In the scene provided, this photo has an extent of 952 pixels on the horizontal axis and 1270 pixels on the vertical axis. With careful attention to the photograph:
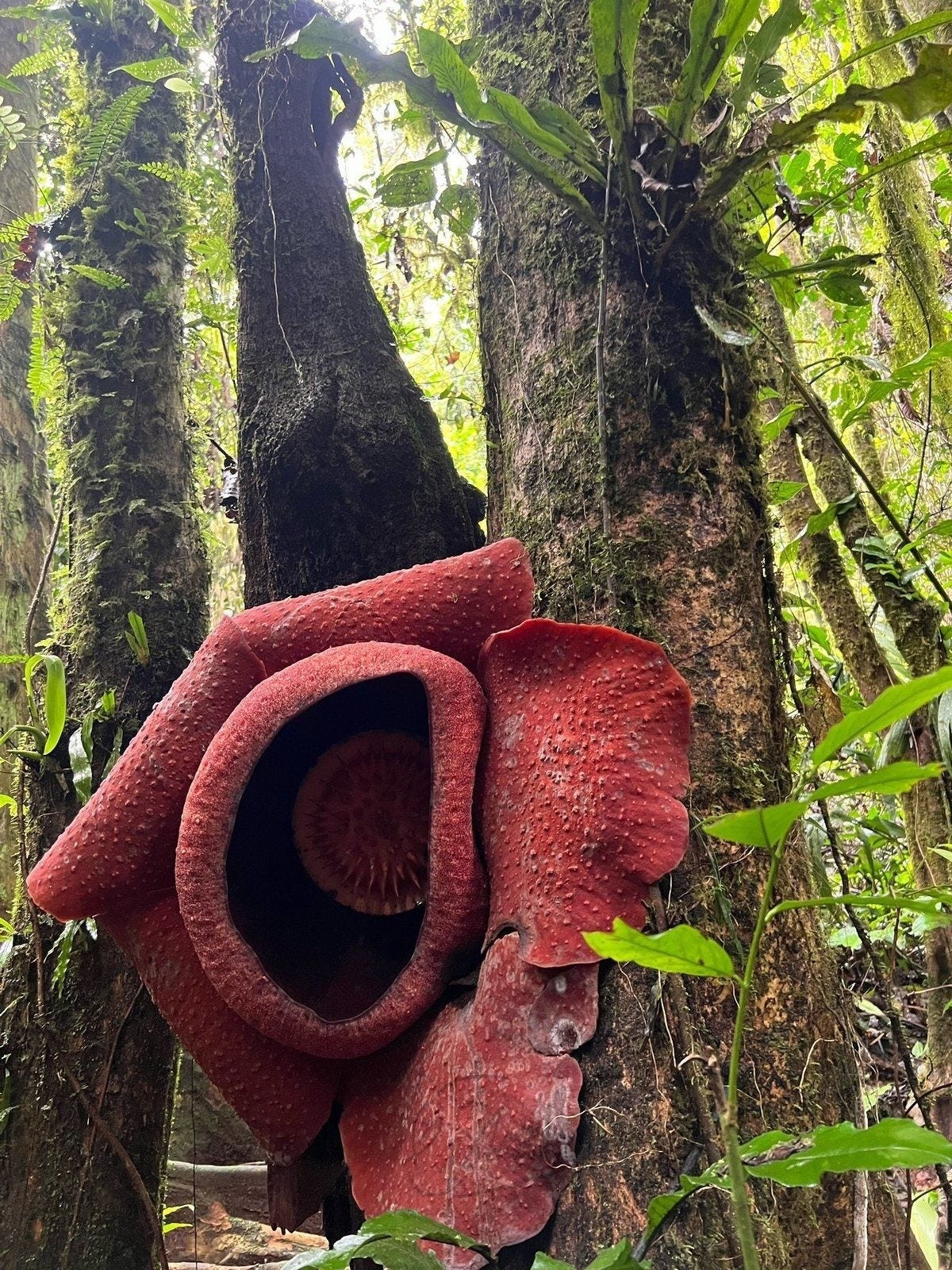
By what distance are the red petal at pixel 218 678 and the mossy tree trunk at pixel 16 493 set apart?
8.94ft

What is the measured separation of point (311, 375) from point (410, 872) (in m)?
1.38

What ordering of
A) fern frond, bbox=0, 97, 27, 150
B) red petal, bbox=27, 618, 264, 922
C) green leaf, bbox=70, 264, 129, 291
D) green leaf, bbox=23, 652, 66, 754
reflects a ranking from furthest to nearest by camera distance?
fern frond, bbox=0, 97, 27, 150 < green leaf, bbox=70, 264, 129, 291 < green leaf, bbox=23, 652, 66, 754 < red petal, bbox=27, 618, 264, 922

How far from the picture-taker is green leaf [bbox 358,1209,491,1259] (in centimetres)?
106

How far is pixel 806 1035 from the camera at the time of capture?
1.31 metres

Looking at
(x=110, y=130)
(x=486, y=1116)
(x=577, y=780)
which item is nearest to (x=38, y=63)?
(x=110, y=130)

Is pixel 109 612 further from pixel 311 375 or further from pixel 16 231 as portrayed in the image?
pixel 16 231

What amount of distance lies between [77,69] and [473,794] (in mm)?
3608

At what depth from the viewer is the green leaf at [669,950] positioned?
862 mm

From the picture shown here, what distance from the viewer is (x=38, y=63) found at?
343 cm

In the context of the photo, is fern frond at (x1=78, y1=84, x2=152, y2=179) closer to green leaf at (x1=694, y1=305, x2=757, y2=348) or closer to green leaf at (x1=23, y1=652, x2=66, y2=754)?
green leaf at (x1=23, y1=652, x2=66, y2=754)

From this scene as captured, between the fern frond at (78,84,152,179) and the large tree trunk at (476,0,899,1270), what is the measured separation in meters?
1.56

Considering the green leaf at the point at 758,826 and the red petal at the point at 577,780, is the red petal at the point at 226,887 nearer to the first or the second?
the red petal at the point at 577,780

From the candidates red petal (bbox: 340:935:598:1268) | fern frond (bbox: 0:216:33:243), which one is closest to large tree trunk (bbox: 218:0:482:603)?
fern frond (bbox: 0:216:33:243)

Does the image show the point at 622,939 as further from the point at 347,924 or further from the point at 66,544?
the point at 66,544
